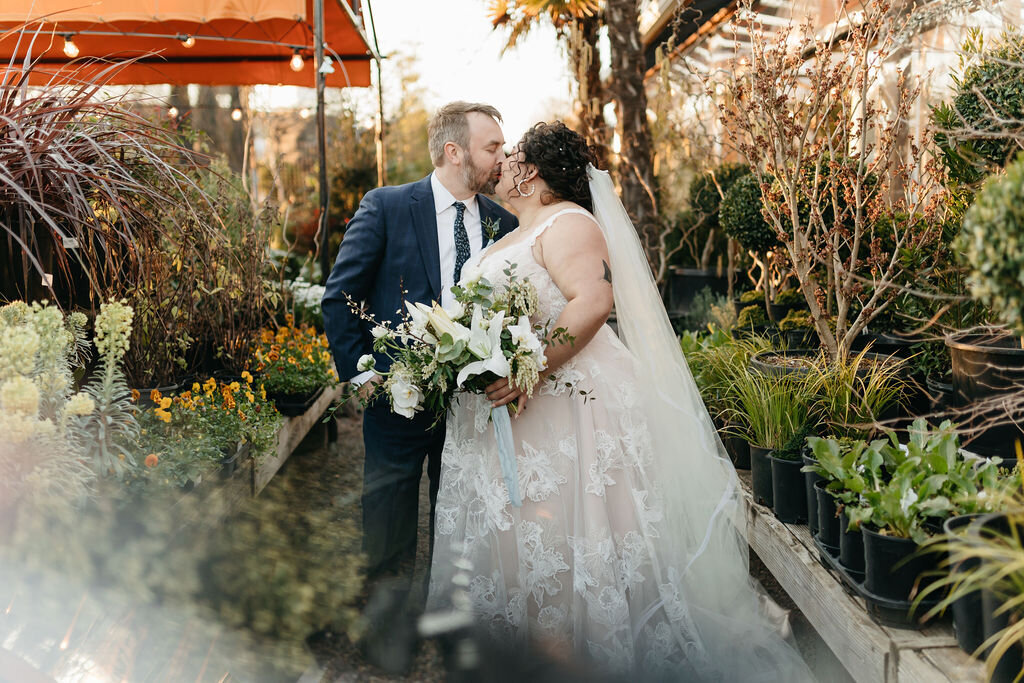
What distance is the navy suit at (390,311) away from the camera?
3.08m

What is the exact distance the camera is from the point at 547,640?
263 centimetres

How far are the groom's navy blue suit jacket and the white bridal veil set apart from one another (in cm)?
71

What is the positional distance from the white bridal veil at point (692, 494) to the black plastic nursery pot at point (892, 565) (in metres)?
0.69

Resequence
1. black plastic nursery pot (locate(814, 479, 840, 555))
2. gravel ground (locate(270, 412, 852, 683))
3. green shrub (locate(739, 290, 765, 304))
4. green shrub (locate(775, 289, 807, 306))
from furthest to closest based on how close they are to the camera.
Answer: green shrub (locate(739, 290, 765, 304))
green shrub (locate(775, 289, 807, 306))
gravel ground (locate(270, 412, 852, 683))
black plastic nursery pot (locate(814, 479, 840, 555))

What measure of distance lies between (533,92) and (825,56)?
12405mm

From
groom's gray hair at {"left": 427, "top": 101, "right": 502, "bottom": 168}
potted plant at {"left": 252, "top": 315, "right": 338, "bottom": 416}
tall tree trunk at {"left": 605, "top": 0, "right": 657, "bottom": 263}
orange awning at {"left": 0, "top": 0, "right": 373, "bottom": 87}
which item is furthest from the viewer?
orange awning at {"left": 0, "top": 0, "right": 373, "bottom": 87}

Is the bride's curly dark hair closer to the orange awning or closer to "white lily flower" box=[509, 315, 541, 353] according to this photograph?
"white lily flower" box=[509, 315, 541, 353]

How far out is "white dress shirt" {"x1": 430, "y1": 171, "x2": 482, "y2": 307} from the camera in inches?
124

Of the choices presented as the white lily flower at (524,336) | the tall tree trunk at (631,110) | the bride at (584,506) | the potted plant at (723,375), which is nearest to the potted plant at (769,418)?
the potted plant at (723,375)

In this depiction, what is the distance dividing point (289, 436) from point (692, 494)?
2.59m

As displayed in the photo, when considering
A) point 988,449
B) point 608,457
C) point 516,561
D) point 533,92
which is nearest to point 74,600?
point 516,561

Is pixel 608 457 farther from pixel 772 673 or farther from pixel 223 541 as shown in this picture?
pixel 223 541

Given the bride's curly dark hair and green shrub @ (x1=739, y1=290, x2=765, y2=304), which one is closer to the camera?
the bride's curly dark hair

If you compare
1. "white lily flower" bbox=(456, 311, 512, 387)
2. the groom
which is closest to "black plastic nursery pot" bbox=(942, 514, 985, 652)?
"white lily flower" bbox=(456, 311, 512, 387)
